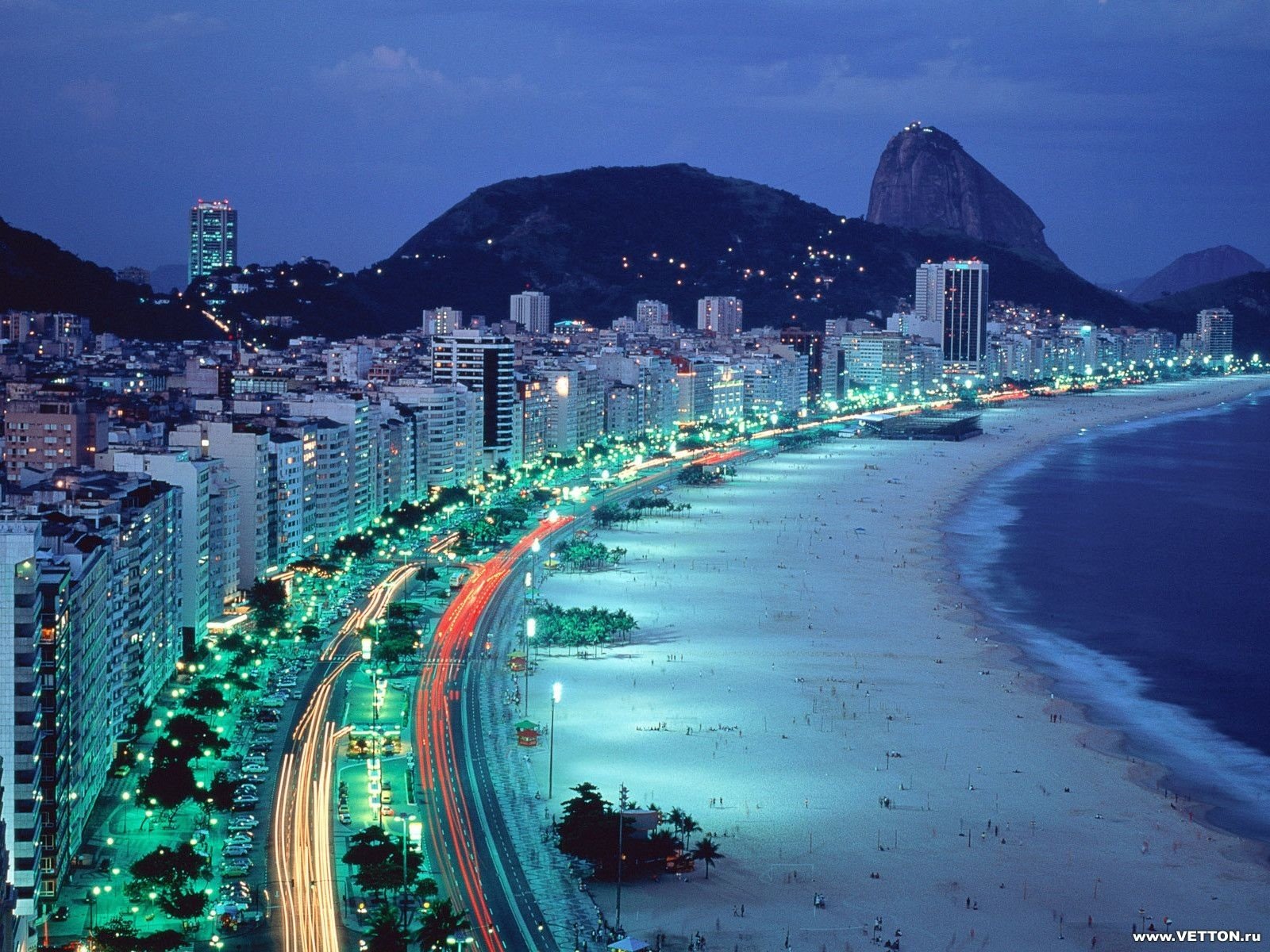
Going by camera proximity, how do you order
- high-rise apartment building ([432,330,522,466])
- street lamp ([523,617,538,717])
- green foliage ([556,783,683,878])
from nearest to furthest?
green foliage ([556,783,683,878]), street lamp ([523,617,538,717]), high-rise apartment building ([432,330,522,466])

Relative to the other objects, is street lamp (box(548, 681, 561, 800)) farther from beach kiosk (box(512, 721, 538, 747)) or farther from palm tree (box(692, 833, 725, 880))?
palm tree (box(692, 833, 725, 880))

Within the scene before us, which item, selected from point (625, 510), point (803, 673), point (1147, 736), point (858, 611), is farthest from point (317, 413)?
point (1147, 736)

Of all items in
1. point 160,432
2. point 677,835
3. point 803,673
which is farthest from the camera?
point 160,432

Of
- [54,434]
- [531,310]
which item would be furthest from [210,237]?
[54,434]

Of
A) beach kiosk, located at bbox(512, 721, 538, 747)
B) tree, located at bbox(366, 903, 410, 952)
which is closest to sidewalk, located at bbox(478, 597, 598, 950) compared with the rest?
beach kiosk, located at bbox(512, 721, 538, 747)

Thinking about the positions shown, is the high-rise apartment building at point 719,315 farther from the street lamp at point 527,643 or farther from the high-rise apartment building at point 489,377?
the street lamp at point 527,643

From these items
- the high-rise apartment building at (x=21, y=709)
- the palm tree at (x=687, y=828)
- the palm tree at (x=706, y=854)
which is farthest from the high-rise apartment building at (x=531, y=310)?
the high-rise apartment building at (x=21, y=709)

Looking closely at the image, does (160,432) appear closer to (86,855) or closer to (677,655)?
(677,655)
